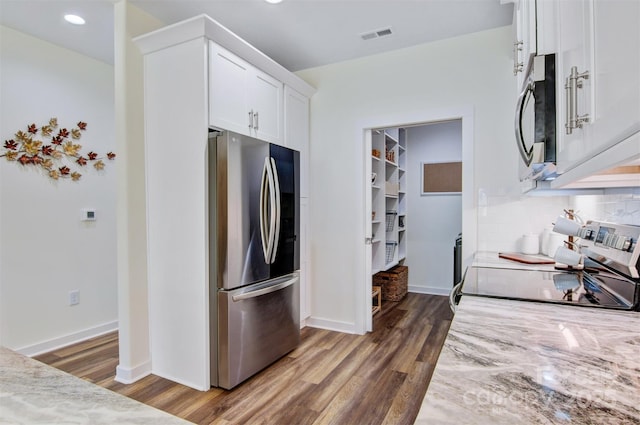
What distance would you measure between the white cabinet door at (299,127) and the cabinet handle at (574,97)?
2.48 m

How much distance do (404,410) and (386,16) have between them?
2.72 metres

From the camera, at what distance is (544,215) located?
2.64m

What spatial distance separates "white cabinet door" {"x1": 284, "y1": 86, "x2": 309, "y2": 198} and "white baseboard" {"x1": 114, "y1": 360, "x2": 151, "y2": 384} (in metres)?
1.91

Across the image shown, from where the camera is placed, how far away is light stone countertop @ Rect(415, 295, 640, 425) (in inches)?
22.8

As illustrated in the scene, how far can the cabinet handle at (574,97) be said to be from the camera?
0.76 meters

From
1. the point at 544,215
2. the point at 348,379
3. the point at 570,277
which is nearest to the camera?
the point at 570,277

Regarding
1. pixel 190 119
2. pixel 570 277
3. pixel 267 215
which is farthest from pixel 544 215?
pixel 190 119

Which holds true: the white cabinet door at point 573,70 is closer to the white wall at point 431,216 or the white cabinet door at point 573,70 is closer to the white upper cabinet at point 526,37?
the white upper cabinet at point 526,37

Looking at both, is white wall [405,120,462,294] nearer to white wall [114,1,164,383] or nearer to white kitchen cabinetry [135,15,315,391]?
white kitchen cabinetry [135,15,315,391]

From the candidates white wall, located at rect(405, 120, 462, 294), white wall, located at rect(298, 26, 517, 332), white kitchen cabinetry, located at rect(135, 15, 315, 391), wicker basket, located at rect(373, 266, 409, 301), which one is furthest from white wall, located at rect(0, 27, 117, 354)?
white wall, located at rect(405, 120, 462, 294)

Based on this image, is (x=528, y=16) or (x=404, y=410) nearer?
(x=528, y=16)

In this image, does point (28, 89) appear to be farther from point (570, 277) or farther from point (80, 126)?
point (570, 277)

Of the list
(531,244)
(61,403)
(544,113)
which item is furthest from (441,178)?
(61,403)

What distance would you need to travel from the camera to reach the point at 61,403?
572mm
